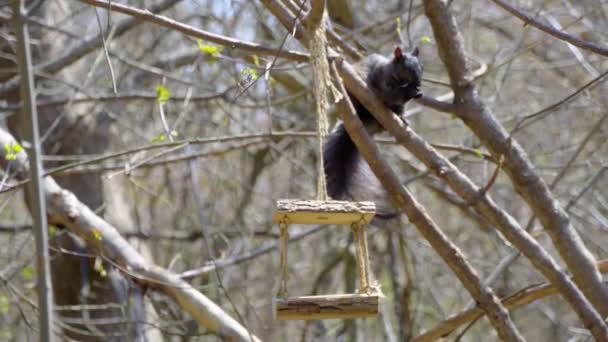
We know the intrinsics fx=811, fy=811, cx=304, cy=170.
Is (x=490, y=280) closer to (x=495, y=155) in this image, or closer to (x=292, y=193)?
(x=495, y=155)

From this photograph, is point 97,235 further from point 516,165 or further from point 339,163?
point 516,165

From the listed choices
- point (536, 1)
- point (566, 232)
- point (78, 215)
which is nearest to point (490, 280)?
point (566, 232)

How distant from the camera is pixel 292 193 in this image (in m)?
4.72

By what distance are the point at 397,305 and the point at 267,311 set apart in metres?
0.93

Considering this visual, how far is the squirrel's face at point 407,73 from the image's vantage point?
3523mm

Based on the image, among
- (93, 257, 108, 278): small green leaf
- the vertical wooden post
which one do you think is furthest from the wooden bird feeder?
(93, 257, 108, 278): small green leaf

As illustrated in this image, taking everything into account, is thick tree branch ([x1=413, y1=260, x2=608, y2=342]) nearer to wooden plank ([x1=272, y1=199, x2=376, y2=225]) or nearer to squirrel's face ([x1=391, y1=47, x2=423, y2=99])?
wooden plank ([x1=272, y1=199, x2=376, y2=225])

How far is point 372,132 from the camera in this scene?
390cm

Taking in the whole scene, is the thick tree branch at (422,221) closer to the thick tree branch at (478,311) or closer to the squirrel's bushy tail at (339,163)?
the thick tree branch at (478,311)

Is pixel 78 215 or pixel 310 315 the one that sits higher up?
pixel 78 215

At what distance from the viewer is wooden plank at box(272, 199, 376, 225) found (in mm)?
1970

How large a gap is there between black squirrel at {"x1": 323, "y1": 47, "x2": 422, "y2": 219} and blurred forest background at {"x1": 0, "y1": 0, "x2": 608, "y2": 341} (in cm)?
21

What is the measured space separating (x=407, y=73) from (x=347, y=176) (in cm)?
58

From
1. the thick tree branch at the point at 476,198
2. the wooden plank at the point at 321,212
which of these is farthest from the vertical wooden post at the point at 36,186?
the thick tree branch at the point at 476,198
